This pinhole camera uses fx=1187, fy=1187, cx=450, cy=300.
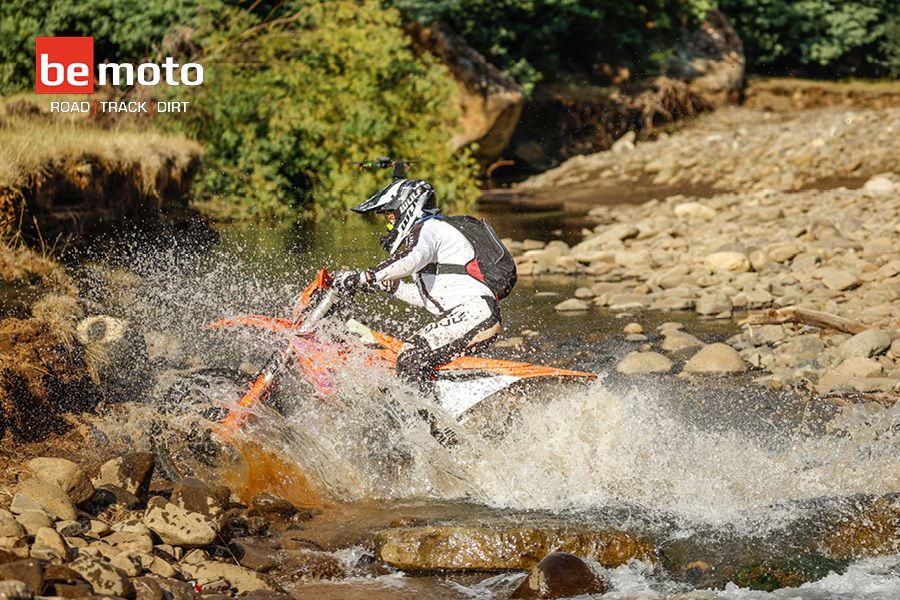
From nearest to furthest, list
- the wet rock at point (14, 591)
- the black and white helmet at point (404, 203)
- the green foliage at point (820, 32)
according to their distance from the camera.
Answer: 1. the wet rock at point (14, 591)
2. the black and white helmet at point (404, 203)
3. the green foliage at point (820, 32)

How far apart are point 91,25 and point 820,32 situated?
25866mm

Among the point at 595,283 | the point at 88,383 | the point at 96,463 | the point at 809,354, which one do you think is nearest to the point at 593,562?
the point at 96,463

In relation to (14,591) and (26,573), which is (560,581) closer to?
(26,573)

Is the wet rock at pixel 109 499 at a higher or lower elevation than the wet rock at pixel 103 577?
lower

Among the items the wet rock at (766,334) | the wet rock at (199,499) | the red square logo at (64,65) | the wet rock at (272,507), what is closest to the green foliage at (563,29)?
the red square logo at (64,65)

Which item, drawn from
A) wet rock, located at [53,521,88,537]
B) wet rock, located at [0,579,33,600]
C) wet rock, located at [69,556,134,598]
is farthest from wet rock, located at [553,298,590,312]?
wet rock, located at [0,579,33,600]

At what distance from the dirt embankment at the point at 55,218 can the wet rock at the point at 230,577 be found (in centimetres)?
245

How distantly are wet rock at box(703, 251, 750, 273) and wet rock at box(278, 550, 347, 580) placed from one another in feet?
35.4

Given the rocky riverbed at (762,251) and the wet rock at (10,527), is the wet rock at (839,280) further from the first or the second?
the wet rock at (10,527)

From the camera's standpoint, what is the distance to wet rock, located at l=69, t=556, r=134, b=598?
231 inches

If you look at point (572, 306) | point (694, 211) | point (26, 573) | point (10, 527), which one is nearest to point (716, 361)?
point (572, 306)

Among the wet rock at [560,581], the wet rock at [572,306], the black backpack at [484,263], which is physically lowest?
the wet rock at [572,306]

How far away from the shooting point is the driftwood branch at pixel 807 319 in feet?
39.1

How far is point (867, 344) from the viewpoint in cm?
1165
